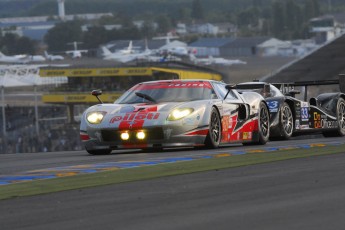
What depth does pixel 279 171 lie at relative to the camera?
975 cm

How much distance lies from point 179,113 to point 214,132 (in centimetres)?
71

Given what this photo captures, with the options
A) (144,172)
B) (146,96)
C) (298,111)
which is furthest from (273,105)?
(144,172)

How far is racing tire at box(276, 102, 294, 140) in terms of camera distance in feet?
57.3

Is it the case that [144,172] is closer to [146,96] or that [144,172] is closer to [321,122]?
[146,96]

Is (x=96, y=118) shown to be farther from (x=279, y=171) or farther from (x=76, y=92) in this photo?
(x=76, y=92)

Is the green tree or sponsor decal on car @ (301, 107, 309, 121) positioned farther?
the green tree

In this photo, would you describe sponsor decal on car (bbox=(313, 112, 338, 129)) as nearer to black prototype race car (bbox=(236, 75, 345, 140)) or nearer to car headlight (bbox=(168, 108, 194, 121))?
black prototype race car (bbox=(236, 75, 345, 140))

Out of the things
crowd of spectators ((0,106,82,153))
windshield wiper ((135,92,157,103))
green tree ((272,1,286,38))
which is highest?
green tree ((272,1,286,38))

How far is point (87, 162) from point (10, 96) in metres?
86.5

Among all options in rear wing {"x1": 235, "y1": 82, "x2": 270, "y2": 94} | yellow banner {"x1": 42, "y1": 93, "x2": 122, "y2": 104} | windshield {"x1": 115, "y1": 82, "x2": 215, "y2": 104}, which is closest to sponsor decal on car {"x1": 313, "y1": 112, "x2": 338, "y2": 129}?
rear wing {"x1": 235, "y1": 82, "x2": 270, "y2": 94}

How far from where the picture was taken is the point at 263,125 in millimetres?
16281

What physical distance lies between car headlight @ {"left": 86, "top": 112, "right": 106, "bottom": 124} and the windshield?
74 cm

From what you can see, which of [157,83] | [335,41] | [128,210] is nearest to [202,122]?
[157,83]

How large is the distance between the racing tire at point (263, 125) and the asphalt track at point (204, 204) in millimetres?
6057
